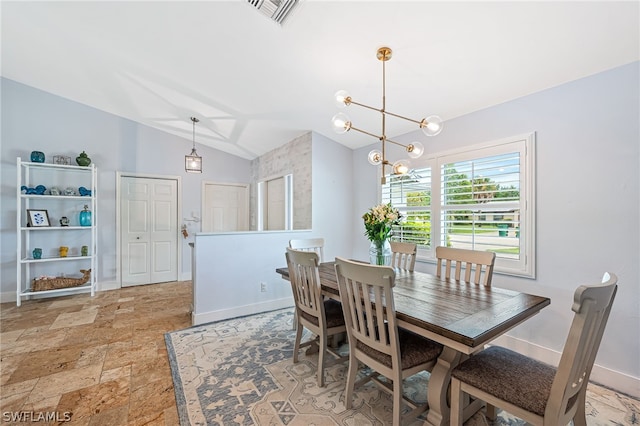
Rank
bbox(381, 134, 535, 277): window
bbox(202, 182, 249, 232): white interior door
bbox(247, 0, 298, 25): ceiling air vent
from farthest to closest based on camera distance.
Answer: bbox(202, 182, 249, 232): white interior door → bbox(381, 134, 535, 277): window → bbox(247, 0, 298, 25): ceiling air vent

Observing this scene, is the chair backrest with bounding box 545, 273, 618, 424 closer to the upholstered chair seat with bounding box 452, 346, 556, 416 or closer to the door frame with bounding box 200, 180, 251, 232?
the upholstered chair seat with bounding box 452, 346, 556, 416

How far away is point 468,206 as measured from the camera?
2961 mm

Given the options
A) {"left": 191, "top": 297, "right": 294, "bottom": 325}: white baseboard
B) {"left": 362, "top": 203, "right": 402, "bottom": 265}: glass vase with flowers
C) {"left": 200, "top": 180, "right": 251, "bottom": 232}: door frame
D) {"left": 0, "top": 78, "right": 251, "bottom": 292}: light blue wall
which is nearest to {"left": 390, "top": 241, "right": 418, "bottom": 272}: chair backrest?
{"left": 362, "top": 203, "right": 402, "bottom": 265}: glass vase with flowers

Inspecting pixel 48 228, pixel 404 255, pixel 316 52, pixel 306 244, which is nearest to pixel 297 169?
pixel 306 244

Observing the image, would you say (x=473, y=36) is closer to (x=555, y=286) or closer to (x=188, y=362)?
(x=555, y=286)

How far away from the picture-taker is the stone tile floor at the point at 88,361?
5.98ft

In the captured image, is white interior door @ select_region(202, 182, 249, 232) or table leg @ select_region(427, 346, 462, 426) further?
white interior door @ select_region(202, 182, 249, 232)

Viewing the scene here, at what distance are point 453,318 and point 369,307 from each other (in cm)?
44

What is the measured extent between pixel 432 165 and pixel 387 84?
1.17 meters

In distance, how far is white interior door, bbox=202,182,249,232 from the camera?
575 cm

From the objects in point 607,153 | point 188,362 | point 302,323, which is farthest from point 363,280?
point 607,153

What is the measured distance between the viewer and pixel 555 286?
2350 millimetres

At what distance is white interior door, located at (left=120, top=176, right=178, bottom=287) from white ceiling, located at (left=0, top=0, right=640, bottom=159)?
177cm

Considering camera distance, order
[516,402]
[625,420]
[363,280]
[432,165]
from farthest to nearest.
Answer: [432,165] < [625,420] < [363,280] < [516,402]
